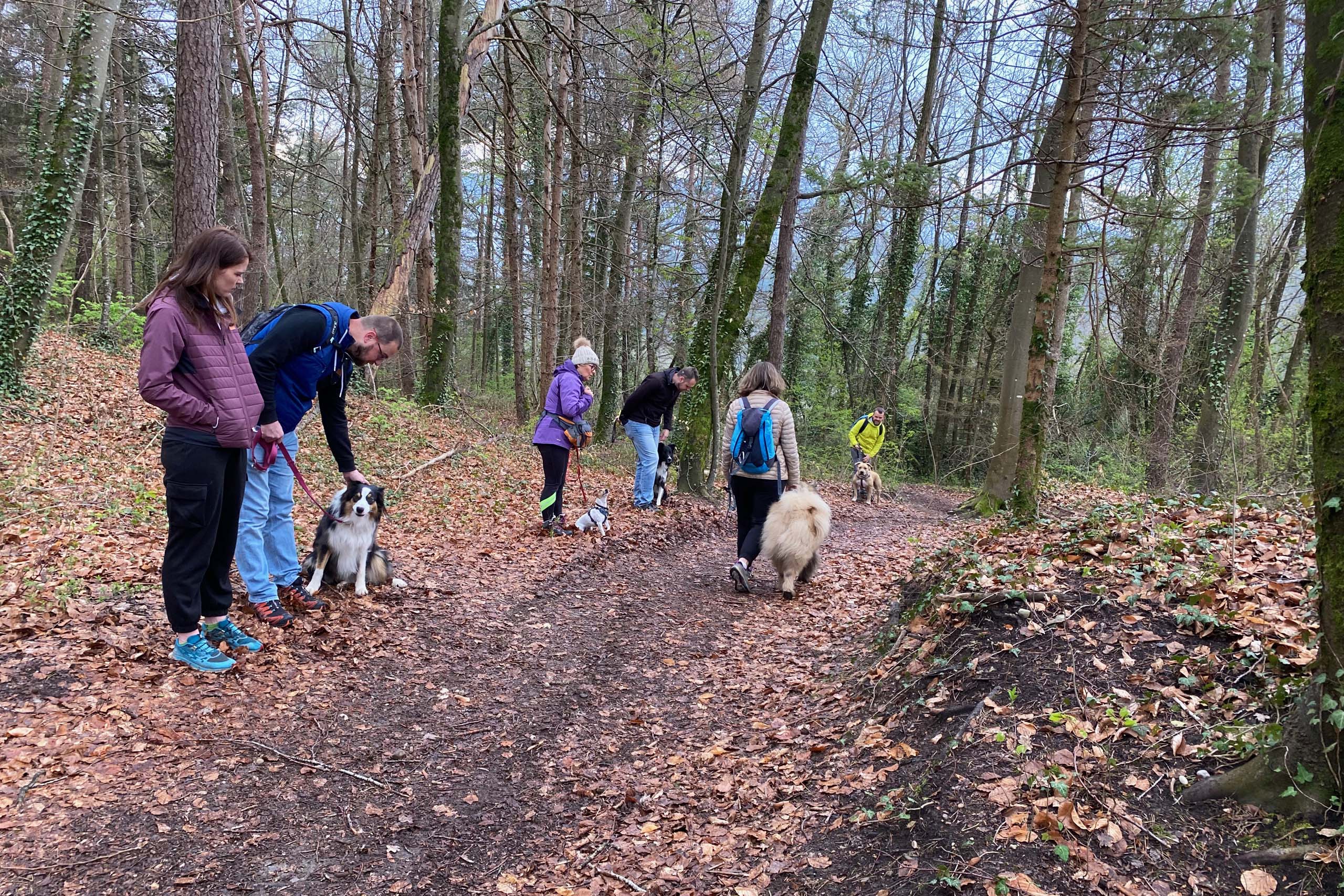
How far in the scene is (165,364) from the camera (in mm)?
3627

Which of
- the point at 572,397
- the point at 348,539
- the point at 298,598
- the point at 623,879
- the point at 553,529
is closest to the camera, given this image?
the point at 623,879

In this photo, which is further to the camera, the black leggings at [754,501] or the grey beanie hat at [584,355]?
the grey beanie hat at [584,355]

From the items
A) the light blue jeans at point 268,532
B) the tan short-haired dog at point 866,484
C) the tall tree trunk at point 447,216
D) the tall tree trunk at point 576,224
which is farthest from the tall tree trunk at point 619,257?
the light blue jeans at point 268,532

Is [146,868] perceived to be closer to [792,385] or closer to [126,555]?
[126,555]

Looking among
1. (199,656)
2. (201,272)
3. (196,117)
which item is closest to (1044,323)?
(201,272)

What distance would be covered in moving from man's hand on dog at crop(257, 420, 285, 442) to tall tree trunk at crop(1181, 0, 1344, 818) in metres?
5.20

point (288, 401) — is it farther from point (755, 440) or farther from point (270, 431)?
point (755, 440)

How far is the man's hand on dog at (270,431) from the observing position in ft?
14.5

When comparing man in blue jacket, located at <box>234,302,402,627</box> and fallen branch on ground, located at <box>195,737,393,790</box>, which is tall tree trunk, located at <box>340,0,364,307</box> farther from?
fallen branch on ground, located at <box>195,737,393,790</box>

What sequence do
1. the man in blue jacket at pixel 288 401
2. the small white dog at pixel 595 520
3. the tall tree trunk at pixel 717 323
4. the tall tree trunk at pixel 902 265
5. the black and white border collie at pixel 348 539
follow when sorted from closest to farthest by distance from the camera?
the man in blue jacket at pixel 288 401, the black and white border collie at pixel 348 539, the small white dog at pixel 595 520, the tall tree trunk at pixel 717 323, the tall tree trunk at pixel 902 265

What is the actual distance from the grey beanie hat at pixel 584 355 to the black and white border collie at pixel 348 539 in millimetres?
3030

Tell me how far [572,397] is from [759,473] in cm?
231

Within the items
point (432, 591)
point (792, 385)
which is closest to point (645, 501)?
point (432, 591)

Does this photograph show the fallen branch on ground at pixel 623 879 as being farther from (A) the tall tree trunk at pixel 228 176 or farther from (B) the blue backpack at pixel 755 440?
(A) the tall tree trunk at pixel 228 176
